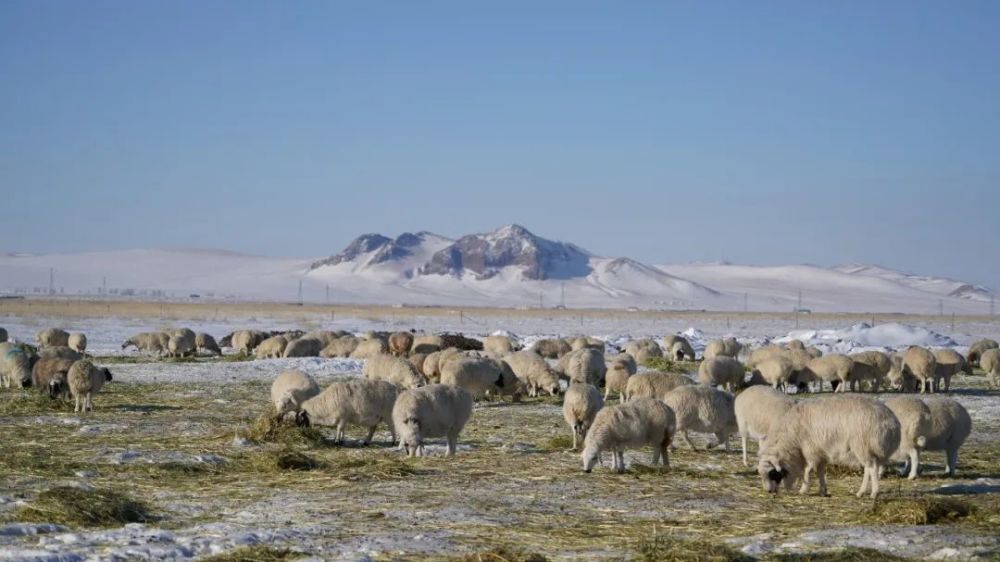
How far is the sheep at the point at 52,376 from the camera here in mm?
23250

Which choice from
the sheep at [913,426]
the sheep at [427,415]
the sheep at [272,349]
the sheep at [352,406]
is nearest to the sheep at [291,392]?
the sheep at [352,406]

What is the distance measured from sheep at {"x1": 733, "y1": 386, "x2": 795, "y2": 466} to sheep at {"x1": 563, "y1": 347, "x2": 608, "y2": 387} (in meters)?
10.8

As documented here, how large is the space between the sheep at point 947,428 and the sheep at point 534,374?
42.0 feet

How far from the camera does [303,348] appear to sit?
40781 millimetres

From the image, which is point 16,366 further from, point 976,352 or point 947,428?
point 976,352

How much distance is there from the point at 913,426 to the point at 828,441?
6.82ft

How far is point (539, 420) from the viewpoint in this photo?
2212cm

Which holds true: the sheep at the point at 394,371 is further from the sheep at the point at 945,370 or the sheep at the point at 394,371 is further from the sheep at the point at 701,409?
the sheep at the point at 945,370

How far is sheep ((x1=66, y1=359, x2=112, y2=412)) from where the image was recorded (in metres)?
21.7

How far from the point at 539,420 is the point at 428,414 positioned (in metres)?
5.76

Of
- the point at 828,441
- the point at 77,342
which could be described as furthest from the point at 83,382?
the point at 77,342

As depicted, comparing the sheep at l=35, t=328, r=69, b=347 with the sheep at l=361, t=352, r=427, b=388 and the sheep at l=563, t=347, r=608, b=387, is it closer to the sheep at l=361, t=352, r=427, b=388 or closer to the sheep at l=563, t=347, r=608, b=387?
the sheep at l=361, t=352, r=427, b=388

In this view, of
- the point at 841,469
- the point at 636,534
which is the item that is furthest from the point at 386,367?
the point at 636,534

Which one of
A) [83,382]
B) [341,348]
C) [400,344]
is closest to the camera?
[83,382]
